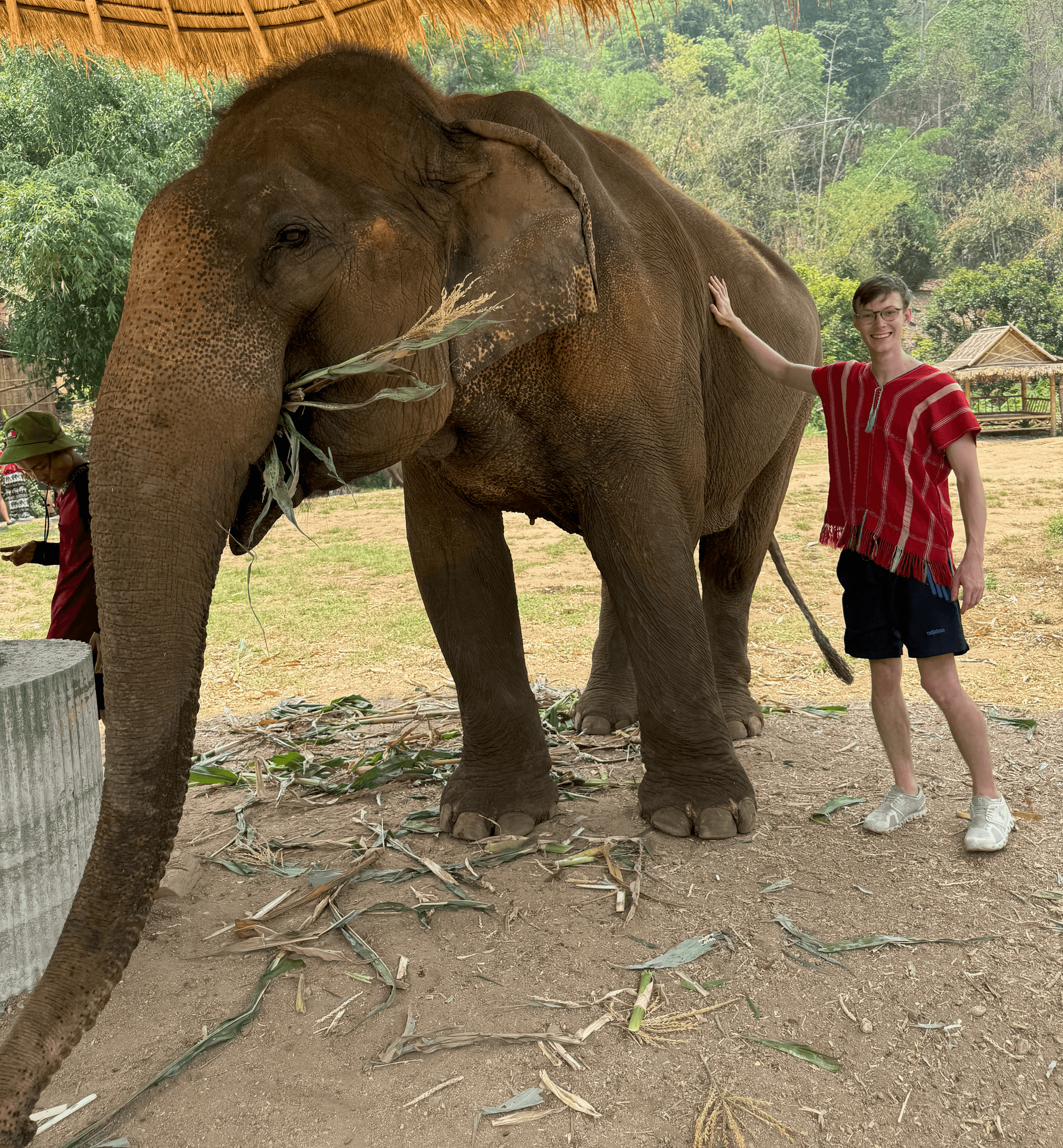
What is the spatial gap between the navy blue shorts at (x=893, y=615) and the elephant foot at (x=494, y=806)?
110cm

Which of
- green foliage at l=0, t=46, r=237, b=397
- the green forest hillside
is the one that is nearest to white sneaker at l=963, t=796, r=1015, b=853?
the green forest hillside

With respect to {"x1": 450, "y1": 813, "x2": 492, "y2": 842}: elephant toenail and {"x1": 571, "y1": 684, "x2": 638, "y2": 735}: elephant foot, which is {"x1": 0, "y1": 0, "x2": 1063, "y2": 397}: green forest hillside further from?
{"x1": 571, "y1": 684, "x2": 638, "y2": 735}: elephant foot

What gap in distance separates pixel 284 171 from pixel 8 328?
1442 cm

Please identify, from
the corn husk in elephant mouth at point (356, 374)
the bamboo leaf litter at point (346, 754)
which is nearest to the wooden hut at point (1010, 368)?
the bamboo leaf litter at point (346, 754)

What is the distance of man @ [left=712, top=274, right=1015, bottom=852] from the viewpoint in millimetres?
2953

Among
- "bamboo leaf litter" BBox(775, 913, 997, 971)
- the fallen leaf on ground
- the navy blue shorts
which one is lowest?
"bamboo leaf litter" BBox(775, 913, 997, 971)

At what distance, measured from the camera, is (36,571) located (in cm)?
1150

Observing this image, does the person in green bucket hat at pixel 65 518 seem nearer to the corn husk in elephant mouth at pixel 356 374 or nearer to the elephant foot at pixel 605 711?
the corn husk in elephant mouth at pixel 356 374

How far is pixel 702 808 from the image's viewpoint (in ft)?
10.7

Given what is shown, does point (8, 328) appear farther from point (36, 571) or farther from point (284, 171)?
point (284, 171)

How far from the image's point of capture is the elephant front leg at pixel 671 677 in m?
3.14

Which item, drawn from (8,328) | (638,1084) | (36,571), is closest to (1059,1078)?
(638,1084)

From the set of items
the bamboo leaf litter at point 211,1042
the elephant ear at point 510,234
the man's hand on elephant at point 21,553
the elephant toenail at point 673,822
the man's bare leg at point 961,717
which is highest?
the elephant ear at point 510,234

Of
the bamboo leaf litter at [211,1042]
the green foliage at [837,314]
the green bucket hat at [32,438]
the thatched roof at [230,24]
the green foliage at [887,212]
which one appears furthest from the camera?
the green foliage at [887,212]
